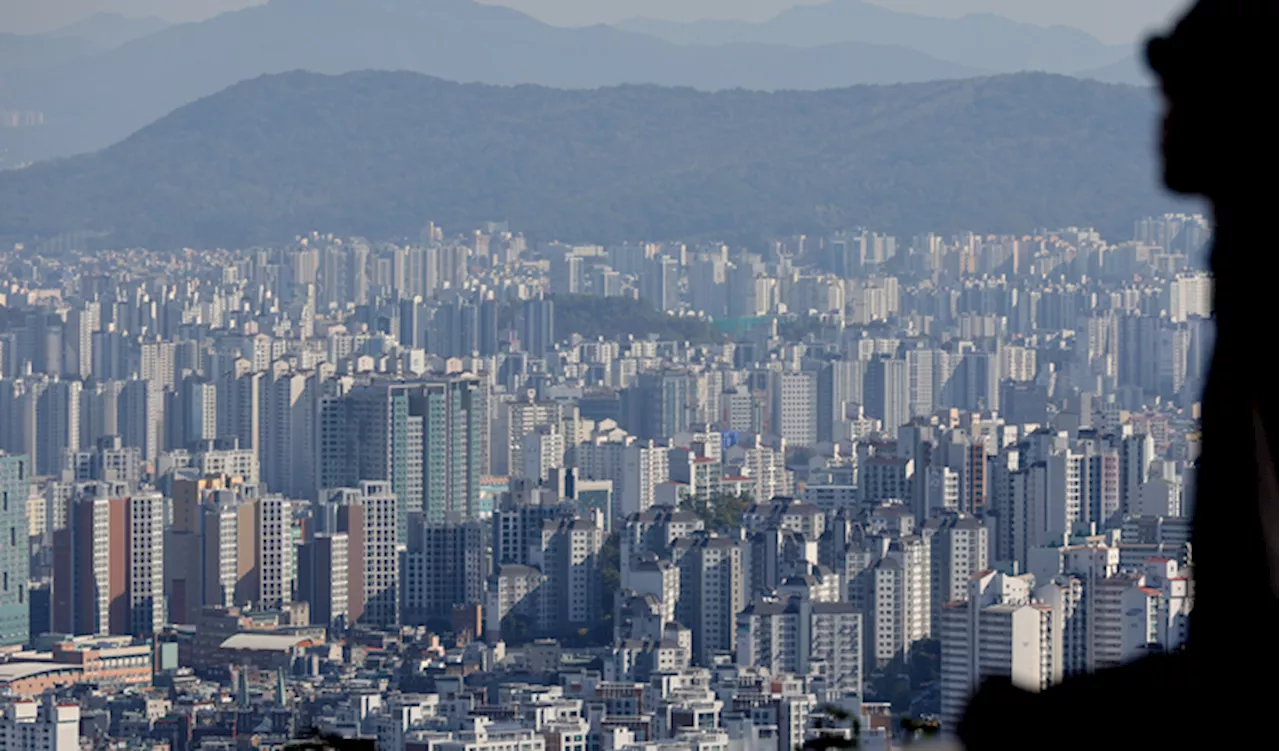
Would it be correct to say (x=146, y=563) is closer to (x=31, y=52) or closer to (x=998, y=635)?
(x=998, y=635)

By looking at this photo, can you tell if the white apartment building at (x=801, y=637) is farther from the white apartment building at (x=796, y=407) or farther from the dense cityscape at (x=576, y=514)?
the white apartment building at (x=796, y=407)

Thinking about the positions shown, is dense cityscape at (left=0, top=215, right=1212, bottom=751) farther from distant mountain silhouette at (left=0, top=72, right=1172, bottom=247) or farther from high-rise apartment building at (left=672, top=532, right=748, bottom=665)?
distant mountain silhouette at (left=0, top=72, right=1172, bottom=247)

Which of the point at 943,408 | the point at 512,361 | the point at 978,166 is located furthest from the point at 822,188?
the point at 943,408

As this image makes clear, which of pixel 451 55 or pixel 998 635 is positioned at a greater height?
pixel 451 55

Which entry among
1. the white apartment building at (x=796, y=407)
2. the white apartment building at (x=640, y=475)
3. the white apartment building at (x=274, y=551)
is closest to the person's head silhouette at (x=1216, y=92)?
the white apartment building at (x=274, y=551)

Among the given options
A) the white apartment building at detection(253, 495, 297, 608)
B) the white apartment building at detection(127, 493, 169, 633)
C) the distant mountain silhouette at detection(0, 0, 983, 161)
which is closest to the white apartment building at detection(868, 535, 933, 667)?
the white apartment building at detection(253, 495, 297, 608)

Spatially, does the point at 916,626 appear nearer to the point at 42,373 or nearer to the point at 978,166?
the point at 42,373

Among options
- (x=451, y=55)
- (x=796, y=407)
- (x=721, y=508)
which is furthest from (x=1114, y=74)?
(x=721, y=508)
